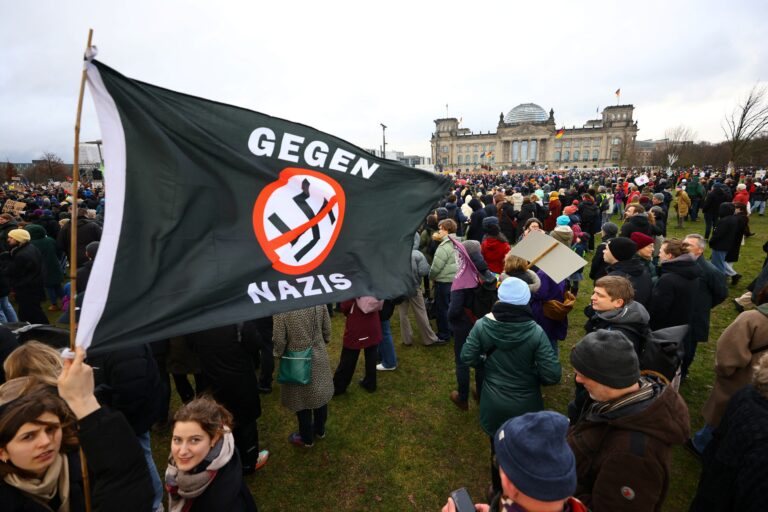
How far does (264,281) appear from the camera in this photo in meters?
2.04

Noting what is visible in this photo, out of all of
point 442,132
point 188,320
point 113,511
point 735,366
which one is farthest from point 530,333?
point 442,132

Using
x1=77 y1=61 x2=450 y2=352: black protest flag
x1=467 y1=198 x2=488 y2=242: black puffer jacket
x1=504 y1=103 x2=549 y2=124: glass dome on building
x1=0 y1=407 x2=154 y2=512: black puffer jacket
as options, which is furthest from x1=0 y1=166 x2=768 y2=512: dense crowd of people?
x1=504 y1=103 x2=549 y2=124: glass dome on building

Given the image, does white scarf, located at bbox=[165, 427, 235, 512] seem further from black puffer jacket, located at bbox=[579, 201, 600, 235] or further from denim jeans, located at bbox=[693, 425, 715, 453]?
black puffer jacket, located at bbox=[579, 201, 600, 235]

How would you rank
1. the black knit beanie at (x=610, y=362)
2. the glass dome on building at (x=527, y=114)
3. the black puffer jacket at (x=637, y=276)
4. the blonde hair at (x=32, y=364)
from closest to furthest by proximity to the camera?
the black knit beanie at (x=610, y=362), the blonde hair at (x=32, y=364), the black puffer jacket at (x=637, y=276), the glass dome on building at (x=527, y=114)

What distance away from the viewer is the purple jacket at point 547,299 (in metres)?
4.42

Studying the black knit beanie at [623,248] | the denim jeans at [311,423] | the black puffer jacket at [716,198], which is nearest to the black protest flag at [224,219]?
the denim jeans at [311,423]

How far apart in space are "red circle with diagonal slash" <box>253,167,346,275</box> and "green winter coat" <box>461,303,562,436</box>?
1.54 meters

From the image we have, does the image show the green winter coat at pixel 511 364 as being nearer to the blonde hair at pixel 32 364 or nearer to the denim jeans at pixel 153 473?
the denim jeans at pixel 153 473

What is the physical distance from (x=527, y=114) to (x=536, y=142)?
42.7 feet

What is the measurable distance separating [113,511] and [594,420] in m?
2.29

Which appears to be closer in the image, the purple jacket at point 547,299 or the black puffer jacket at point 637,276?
the black puffer jacket at point 637,276

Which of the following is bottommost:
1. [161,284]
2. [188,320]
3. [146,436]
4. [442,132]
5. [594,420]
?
[146,436]

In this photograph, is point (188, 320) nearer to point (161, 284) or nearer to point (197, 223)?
point (161, 284)

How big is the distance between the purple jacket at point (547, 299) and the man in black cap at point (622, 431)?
2325 millimetres
